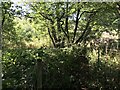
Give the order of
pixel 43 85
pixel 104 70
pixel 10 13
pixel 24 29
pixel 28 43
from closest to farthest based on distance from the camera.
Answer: pixel 43 85 → pixel 104 70 → pixel 10 13 → pixel 28 43 → pixel 24 29

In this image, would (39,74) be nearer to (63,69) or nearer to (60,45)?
(63,69)

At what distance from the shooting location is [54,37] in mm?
3434

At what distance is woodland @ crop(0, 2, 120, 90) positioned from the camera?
2398 mm

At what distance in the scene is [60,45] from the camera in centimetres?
315

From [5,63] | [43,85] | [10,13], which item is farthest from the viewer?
[10,13]

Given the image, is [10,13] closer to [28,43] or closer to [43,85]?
[28,43]


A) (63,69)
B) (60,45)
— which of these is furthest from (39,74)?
(60,45)

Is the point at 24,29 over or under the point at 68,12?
under

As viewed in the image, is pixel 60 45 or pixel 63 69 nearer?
pixel 63 69

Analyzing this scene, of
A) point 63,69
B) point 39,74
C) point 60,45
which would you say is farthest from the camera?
point 60,45

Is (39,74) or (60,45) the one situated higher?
(60,45)

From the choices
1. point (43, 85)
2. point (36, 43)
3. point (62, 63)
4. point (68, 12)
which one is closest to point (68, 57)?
point (62, 63)

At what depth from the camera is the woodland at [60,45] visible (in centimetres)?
240

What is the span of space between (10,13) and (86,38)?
114 cm
